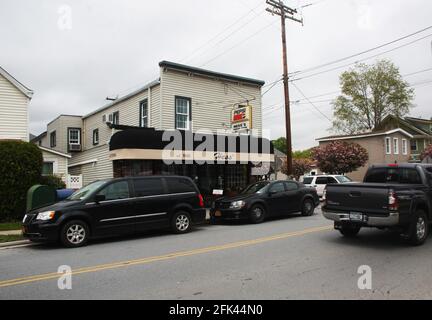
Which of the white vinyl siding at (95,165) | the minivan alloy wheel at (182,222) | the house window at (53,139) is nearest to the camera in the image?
the minivan alloy wheel at (182,222)

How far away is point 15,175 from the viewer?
14.2 metres

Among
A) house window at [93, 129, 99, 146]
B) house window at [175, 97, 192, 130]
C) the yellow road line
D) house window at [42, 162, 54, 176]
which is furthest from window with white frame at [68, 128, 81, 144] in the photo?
the yellow road line

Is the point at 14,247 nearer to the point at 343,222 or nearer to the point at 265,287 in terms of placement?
the point at 265,287

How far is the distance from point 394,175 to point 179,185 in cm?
599

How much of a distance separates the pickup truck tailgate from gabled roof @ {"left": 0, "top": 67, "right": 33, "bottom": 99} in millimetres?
15062

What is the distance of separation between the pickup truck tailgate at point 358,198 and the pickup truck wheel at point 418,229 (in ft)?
2.84

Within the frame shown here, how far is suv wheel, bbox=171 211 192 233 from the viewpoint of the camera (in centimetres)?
1122

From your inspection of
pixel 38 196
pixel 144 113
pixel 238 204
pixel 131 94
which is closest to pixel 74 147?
pixel 131 94

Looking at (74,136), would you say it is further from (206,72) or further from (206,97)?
(206,72)

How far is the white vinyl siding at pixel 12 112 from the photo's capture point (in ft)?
58.1

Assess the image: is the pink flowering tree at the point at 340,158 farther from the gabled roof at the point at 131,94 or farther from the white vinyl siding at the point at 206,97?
the gabled roof at the point at 131,94

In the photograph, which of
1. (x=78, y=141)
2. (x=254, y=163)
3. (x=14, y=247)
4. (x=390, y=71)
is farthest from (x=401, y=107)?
(x=14, y=247)

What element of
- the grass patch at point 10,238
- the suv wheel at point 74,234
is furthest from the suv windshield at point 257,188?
the grass patch at point 10,238

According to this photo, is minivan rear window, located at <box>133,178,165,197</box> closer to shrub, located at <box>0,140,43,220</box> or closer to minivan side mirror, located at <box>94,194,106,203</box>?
minivan side mirror, located at <box>94,194,106,203</box>
